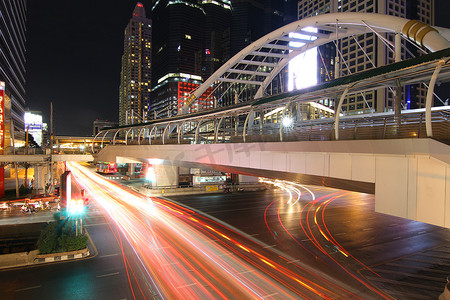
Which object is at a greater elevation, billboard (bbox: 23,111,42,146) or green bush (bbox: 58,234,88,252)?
billboard (bbox: 23,111,42,146)

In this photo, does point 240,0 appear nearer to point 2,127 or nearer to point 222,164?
point 2,127

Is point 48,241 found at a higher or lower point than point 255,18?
lower

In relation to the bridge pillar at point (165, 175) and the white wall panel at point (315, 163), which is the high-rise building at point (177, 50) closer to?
the bridge pillar at point (165, 175)

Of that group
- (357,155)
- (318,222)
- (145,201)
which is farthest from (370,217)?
(145,201)

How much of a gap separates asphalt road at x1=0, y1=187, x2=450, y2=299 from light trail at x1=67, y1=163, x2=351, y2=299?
89cm

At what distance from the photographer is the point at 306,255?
16203mm

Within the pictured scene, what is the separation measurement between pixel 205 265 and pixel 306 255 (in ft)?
20.4

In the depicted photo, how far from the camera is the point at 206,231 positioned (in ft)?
67.3

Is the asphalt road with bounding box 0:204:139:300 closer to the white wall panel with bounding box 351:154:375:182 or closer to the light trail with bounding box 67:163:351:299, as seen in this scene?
the light trail with bounding box 67:163:351:299

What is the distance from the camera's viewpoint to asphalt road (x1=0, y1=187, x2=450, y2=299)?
40.4ft

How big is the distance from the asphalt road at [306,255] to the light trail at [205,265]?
0.89 meters

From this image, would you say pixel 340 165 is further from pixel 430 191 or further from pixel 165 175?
pixel 165 175

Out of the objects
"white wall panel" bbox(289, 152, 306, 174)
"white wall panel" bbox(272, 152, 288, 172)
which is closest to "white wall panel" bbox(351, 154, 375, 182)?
"white wall panel" bbox(289, 152, 306, 174)

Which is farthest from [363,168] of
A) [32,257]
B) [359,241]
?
[32,257]
